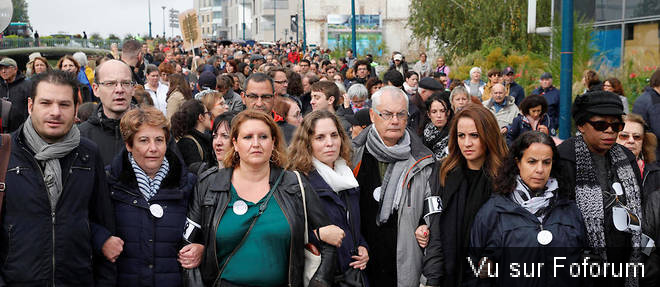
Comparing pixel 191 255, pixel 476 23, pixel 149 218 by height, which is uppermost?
pixel 476 23

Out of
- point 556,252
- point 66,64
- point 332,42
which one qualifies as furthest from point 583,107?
point 332,42

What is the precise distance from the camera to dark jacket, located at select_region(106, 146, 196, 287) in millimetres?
4141

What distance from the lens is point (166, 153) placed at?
456cm

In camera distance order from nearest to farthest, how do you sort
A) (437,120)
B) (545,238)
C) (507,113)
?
(545,238) < (437,120) < (507,113)

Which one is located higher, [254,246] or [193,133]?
[193,133]

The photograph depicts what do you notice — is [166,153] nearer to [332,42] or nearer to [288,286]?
[288,286]

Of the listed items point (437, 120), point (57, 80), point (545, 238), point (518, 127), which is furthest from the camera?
point (518, 127)

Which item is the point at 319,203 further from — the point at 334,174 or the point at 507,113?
the point at 507,113

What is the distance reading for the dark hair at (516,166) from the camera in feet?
14.6

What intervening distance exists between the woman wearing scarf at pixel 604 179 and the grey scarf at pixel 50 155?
10.7 feet

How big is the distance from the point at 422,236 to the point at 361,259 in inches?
20.9

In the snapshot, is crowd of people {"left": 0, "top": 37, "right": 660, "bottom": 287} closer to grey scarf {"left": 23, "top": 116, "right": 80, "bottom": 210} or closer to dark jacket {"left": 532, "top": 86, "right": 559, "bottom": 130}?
grey scarf {"left": 23, "top": 116, "right": 80, "bottom": 210}

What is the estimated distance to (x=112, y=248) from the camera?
406 cm

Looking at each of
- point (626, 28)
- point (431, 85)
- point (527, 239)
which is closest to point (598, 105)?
point (527, 239)
